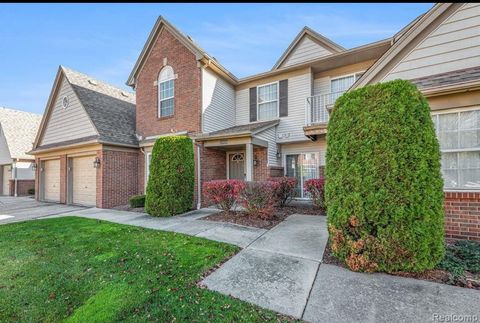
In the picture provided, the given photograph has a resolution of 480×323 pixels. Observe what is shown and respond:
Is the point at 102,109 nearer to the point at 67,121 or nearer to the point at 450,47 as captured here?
the point at 67,121

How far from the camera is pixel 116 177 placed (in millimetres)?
11125

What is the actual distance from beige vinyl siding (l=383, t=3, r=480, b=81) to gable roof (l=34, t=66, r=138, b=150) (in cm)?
1200

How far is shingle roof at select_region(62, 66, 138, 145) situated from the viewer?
1140 cm

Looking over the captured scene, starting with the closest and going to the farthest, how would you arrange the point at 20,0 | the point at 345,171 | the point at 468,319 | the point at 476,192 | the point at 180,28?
1. the point at 468,319
2. the point at 20,0
3. the point at 345,171
4. the point at 476,192
5. the point at 180,28

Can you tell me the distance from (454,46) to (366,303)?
626 cm

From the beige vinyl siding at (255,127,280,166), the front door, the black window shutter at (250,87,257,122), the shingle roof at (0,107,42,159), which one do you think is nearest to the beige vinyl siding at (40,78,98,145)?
the front door

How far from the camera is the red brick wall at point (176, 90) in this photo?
10.3 metres

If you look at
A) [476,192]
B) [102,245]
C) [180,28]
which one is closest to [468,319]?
[476,192]

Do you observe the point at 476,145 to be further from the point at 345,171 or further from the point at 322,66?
the point at 322,66

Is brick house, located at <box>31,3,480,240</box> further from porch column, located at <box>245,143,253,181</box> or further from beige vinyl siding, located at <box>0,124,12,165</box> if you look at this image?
beige vinyl siding, located at <box>0,124,12,165</box>

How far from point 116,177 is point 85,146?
2.29 m

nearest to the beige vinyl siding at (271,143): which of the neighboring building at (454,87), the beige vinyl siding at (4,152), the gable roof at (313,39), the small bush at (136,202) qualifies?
the gable roof at (313,39)

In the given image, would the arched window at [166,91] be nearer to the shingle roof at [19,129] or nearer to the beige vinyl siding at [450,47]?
the beige vinyl siding at [450,47]

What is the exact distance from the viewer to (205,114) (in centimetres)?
1039
